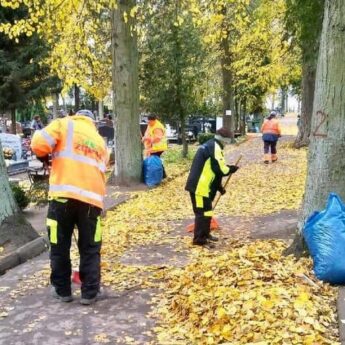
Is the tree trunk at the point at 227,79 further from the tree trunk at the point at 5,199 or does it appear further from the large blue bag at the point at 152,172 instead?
the tree trunk at the point at 5,199

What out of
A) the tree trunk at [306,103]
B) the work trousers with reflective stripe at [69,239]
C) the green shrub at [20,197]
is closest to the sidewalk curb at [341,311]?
the work trousers with reflective stripe at [69,239]

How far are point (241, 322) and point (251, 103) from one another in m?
39.0

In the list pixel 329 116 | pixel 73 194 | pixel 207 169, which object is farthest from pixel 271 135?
pixel 73 194

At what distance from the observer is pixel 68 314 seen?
5137 millimetres

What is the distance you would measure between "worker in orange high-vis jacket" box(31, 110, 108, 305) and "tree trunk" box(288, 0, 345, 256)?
211 cm

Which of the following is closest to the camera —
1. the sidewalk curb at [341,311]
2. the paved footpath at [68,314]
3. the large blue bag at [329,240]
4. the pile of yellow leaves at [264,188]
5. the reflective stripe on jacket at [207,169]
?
the sidewalk curb at [341,311]

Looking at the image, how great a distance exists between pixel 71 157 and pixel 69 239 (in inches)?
30.9

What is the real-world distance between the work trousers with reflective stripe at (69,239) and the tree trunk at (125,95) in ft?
27.1

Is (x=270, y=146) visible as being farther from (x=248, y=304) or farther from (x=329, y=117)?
(x=248, y=304)

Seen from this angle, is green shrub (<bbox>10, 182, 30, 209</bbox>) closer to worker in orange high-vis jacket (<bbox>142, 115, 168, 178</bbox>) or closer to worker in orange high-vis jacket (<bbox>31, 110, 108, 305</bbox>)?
worker in orange high-vis jacket (<bbox>142, 115, 168, 178</bbox>)

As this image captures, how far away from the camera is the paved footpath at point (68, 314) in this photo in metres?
4.60

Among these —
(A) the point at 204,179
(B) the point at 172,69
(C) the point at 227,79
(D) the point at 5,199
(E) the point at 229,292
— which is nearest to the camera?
(E) the point at 229,292

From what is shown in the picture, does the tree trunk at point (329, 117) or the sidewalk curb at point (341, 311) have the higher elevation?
the tree trunk at point (329, 117)

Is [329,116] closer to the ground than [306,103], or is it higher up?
higher up
